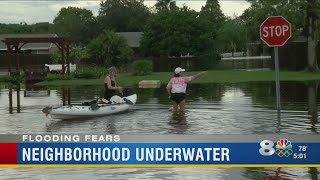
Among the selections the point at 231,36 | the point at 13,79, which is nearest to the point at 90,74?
the point at 13,79

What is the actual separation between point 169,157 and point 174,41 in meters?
78.0

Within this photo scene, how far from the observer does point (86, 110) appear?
17.3 m

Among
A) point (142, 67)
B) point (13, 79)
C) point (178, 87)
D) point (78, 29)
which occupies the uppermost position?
point (78, 29)

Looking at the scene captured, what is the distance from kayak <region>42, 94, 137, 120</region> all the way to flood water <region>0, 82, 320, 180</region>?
0.78 ft

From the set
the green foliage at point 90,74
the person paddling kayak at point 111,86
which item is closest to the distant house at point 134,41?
the green foliage at point 90,74

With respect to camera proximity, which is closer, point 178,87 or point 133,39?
point 178,87

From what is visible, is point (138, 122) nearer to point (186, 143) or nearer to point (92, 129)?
point (92, 129)

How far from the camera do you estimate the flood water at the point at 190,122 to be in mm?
9195

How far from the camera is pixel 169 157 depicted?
7512 mm

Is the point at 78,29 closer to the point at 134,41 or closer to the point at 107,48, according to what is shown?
the point at 134,41

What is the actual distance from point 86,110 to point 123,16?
108 metres

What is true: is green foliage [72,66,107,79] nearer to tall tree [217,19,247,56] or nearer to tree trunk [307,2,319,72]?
tree trunk [307,2,319,72]

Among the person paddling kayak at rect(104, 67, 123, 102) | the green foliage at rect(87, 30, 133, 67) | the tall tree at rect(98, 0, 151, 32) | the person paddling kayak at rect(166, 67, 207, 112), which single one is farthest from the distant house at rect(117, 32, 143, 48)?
the person paddling kayak at rect(166, 67, 207, 112)

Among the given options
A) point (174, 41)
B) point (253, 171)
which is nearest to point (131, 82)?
point (253, 171)
